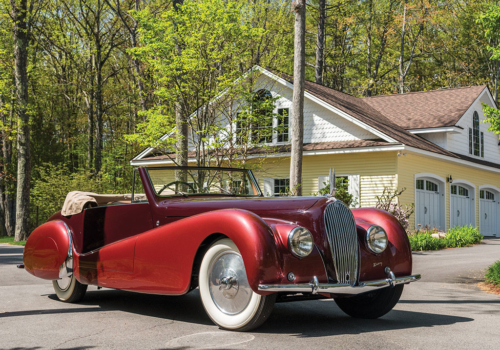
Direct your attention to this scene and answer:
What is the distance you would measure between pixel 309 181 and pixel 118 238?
16.3 m

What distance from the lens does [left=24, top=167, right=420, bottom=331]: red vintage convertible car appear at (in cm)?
490

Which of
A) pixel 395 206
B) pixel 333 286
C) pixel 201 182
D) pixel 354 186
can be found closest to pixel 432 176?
pixel 354 186

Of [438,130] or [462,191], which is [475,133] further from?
[438,130]

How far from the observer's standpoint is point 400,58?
37.1 meters

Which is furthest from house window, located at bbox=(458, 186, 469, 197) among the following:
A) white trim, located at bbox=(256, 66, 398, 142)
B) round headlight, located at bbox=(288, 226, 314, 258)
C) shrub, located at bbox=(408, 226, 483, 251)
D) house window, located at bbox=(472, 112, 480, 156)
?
round headlight, located at bbox=(288, 226, 314, 258)

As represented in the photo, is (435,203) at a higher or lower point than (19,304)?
higher

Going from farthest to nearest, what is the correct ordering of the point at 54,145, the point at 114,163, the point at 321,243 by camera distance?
the point at 54,145 < the point at 114,163 < the point at 321,243

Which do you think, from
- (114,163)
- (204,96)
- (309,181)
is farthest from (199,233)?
(114,163)

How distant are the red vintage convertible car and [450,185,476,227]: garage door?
63.3 feet

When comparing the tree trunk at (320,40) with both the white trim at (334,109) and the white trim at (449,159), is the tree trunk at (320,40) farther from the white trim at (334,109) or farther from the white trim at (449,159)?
the white trim at (449,159)

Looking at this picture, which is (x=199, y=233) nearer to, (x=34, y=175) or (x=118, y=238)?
(x=118, y=238)

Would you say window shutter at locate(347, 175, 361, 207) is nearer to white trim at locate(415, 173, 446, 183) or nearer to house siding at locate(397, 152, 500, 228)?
house siding at locate(397, 152, 500, 228)

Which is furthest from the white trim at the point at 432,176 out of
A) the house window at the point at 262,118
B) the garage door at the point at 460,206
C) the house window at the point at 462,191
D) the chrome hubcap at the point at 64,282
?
the chrome hubcap at the point at 64,282

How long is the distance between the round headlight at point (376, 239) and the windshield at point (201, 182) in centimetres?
199
